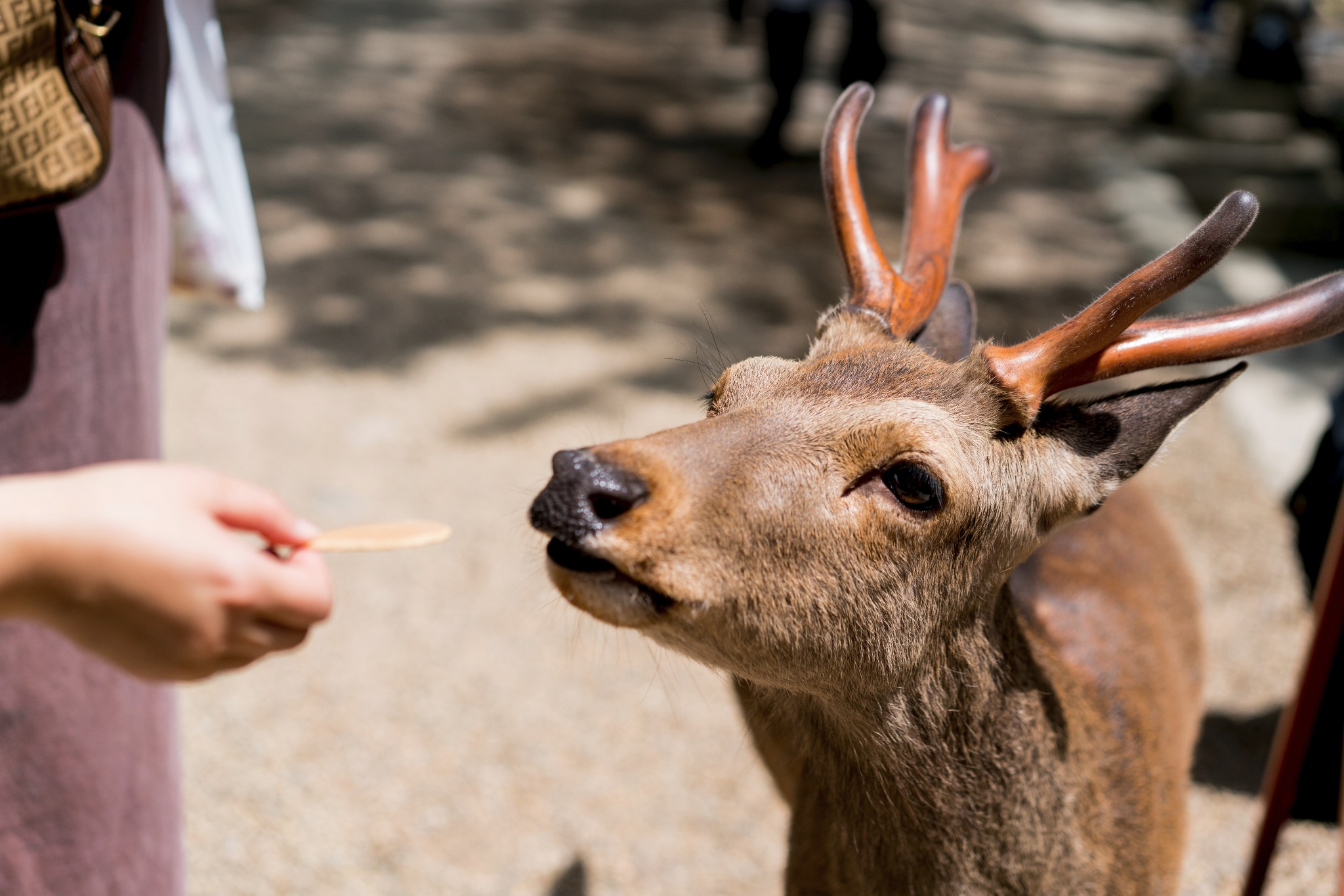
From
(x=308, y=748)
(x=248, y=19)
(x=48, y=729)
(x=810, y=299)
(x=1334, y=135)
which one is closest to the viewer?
(x=48, y=729)

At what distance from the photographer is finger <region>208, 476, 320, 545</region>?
1316 mm

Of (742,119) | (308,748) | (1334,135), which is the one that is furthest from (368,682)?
(1334,135)

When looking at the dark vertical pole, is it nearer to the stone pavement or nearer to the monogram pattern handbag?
the stone pavement

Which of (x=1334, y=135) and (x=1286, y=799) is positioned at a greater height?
(x=1286, y=799)

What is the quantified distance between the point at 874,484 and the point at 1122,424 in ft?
1.43

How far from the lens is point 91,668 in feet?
6.43

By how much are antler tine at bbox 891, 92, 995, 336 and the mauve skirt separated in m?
1.45

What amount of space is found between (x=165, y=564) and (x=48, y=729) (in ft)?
3.00

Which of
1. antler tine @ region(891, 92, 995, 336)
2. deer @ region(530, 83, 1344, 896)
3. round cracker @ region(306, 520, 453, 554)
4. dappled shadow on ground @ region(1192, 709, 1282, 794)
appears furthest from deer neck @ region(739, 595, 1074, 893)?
dappled shadow on ground @ region(1192, 709, 1282, 794)

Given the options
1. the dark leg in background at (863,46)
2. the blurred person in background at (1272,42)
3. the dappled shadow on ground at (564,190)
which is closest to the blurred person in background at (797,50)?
the dark leg in background at (863,46)

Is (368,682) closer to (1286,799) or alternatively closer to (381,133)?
(1286,799)

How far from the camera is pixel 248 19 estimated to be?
11188 millimetres

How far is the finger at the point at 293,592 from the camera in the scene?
4.22 ft

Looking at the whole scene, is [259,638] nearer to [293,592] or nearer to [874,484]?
[293,592]
